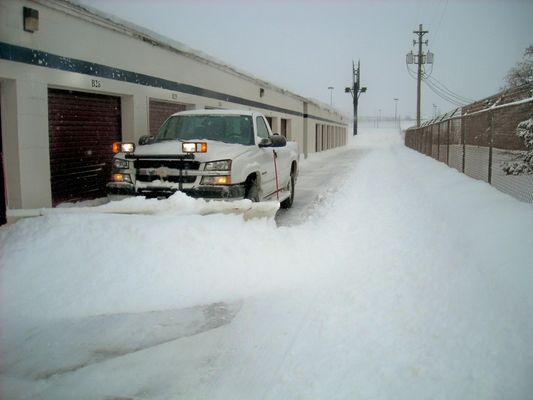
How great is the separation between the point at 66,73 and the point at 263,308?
7.07 metres

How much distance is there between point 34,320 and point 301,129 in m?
28.6

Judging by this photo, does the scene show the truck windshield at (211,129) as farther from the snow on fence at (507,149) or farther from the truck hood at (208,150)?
the snow on fence at (507,149)

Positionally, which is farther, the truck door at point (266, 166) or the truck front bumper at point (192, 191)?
the truck door at point (266, 166)

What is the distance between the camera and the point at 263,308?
4.18 meters

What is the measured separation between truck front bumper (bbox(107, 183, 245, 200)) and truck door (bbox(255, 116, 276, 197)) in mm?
1154

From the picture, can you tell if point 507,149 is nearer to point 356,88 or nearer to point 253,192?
point 253,192

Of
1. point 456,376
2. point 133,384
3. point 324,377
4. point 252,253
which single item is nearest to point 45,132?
point 252,253

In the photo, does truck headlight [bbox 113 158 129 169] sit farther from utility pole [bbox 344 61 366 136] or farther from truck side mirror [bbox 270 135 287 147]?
utility pole [bbox 344 61 366 136]

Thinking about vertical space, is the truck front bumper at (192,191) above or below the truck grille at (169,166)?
below

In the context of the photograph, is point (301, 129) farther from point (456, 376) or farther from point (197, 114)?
point (456, 376)

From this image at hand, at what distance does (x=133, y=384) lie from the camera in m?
2.94

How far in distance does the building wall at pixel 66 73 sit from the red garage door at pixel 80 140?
1.02ft

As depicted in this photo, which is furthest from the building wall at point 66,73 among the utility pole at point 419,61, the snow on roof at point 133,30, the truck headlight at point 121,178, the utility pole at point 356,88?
the utility pole at point 356,88

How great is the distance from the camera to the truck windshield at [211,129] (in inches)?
311
